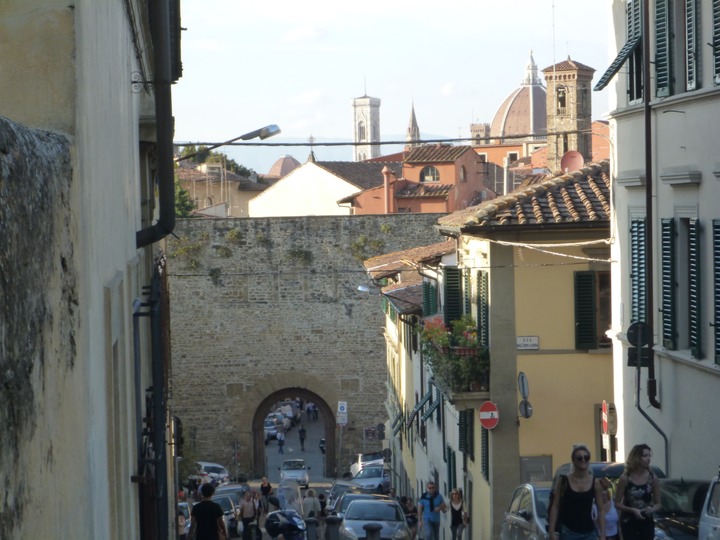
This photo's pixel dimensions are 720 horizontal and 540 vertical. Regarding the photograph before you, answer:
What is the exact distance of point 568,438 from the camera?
18703 mm

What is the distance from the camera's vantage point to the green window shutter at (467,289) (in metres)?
21.3

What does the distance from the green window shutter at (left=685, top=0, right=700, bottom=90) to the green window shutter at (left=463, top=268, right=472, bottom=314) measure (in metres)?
8.81

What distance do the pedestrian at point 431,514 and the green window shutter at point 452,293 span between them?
3.23m

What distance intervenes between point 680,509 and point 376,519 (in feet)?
34.0

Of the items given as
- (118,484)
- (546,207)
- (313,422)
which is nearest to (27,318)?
(118,484)

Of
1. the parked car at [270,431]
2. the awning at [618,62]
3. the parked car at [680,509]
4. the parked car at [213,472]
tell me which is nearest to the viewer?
the parked car at [680,509]

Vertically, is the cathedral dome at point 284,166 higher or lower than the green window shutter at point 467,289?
higher

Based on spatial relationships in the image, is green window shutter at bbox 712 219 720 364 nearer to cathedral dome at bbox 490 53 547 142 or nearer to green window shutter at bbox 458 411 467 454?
green window shutter at bbox 458 411 467 454

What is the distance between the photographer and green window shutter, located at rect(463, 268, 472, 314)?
21.3 metres

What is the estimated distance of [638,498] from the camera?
8.85 m

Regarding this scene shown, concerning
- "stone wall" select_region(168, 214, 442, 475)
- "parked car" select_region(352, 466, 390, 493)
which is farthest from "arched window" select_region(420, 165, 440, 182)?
"parked car" select_region(352, 466, 390, 493)

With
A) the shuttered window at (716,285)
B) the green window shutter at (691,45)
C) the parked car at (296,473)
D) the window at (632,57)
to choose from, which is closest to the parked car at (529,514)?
the shuttered window at (716,285)

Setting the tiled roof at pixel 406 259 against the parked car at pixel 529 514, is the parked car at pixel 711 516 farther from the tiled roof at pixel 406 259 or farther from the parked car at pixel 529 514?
the tiled roof at pixel 406 259

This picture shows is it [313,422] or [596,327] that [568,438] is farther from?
[313,422]
